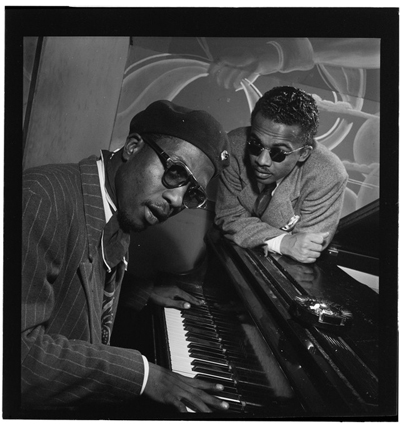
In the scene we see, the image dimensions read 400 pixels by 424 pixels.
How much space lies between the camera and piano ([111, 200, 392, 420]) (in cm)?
128

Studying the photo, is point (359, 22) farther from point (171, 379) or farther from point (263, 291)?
point (171, 379)

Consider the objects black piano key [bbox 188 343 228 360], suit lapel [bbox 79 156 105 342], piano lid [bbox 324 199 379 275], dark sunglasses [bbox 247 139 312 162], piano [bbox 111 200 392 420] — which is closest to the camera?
piano [bbox 111 200 392 420]

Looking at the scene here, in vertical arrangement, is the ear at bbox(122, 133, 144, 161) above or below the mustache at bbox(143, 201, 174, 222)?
above

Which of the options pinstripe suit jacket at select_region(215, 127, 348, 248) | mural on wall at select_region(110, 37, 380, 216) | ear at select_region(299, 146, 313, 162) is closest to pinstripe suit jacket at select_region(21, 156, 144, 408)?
mural on wall at select_region(110, 37, 380, 216)

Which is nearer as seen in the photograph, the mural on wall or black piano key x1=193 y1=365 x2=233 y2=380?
black piano key x1=193 y1=365 x2=233 y2=380

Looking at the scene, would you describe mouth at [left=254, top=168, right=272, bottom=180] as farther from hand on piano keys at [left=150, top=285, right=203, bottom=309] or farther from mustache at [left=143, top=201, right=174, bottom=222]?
hand on piano keys at [left=150, top=285, right=203, bottom=309]

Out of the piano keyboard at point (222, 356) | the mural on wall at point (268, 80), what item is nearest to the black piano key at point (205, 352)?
the piano keyboard at point (222, 356)

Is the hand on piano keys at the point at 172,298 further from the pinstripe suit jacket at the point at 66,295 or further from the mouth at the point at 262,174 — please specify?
the mouth at the point at 262,174

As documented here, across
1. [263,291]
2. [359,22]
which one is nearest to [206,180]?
[263,291]

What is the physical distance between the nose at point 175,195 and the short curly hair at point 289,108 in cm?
39

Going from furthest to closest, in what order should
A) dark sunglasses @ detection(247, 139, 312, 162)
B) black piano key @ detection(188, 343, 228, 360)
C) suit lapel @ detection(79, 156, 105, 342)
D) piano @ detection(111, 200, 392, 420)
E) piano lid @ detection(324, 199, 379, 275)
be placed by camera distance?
piano lid @ detection(324, 199, 379, 275) → dark sunglasses @ detection(247, 139, 312, 162) → black piano key @ detection(188, 343, 228, 360) → suit lapel @ detection(79, 156, 105, 342) → piano @ detection(111, 200, 392, 420)

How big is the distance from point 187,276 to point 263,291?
1.27 feet

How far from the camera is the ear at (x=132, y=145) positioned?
1.46 metres

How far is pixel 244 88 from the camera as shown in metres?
1.66
